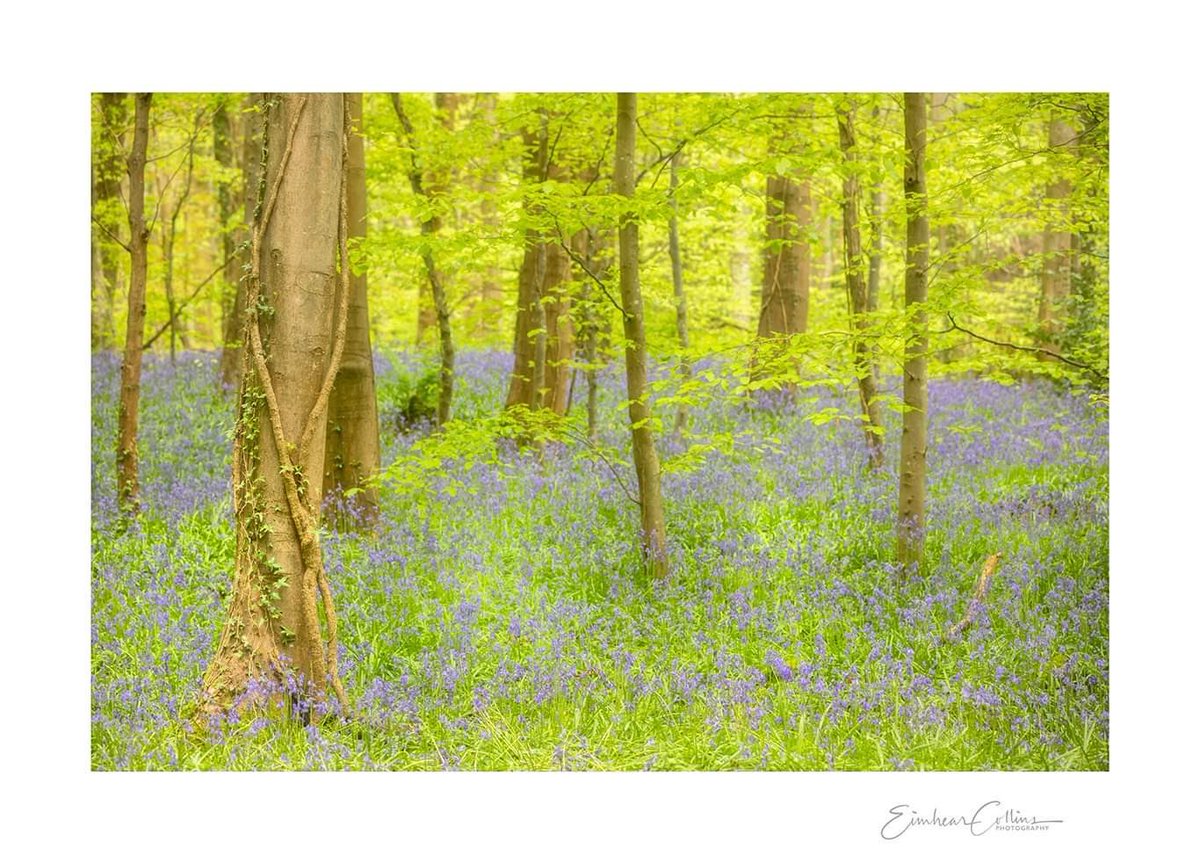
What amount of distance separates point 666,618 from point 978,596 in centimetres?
184

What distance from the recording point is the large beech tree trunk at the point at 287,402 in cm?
380

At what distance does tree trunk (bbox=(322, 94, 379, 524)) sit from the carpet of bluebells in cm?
27

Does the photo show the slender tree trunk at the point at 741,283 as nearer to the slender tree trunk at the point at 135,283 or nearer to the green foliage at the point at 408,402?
the green foliage at the point at 408,402

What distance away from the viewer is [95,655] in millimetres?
4562

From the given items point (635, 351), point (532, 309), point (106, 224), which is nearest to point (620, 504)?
point (635, 351)

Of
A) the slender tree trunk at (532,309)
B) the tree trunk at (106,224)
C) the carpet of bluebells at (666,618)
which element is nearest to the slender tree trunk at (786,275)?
the carpet of bluebells at (666,618)

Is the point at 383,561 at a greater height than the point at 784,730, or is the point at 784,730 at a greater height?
the point at 383,561

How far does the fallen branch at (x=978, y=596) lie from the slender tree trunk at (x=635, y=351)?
1725 mm

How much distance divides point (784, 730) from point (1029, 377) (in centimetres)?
692

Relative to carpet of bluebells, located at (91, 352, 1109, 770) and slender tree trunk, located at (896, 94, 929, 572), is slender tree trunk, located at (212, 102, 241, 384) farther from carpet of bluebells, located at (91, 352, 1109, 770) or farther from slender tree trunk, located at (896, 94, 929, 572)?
slender tree trunk, located at (896, 94, 929, 572)
